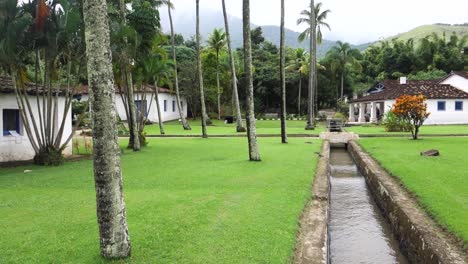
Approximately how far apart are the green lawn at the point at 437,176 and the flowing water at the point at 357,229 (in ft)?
3.29

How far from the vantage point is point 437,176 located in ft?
39.8

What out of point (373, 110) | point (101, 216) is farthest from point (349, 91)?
point (101, 216)

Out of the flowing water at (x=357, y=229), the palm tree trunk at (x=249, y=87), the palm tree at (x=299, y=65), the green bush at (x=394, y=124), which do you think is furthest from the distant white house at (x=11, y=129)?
the palm tree at (x=299, y=65)

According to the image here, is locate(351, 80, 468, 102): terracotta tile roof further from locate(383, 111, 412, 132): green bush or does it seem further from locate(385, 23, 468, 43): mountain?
locate(385, 23, 468, 43): mountain

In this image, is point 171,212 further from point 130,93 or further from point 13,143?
point 130,93

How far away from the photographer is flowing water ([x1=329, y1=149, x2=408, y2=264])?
7.91 m

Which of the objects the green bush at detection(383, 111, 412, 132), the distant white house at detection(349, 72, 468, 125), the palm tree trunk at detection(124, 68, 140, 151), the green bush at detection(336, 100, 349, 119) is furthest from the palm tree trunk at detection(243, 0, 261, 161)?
the green bush at detection(336, 100, 349, 119)

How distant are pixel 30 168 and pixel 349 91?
175ft

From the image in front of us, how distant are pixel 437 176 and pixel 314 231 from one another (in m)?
6.25

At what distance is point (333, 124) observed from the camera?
3288 cm

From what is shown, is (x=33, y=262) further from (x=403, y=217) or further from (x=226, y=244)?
(x=403, y=217)

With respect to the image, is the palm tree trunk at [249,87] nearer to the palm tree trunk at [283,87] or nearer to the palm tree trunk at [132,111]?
the palm tree trunk at [132,111]

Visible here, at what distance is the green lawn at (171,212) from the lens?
19.9ft

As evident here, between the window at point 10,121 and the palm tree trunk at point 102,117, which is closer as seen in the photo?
the palm tree trunk at point 102,117
